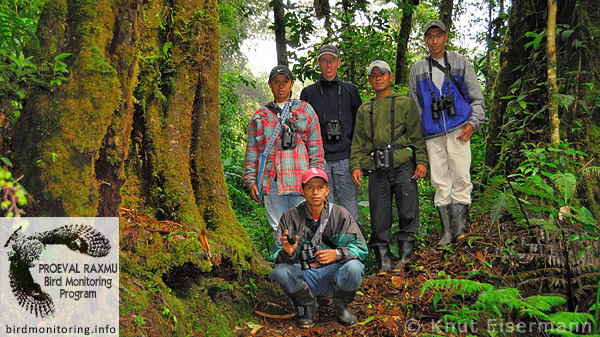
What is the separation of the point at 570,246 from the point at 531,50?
3.71 meters

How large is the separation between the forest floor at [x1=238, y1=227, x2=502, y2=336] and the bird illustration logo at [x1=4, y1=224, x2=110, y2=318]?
174 centimetres

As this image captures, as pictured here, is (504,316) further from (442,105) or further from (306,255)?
(442,105)

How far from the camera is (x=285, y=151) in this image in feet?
16.7

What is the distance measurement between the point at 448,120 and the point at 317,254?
2474 mm

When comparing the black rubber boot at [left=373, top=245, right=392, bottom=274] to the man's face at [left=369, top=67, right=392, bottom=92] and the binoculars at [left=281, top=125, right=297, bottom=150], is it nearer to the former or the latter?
the binoculars at [left=281, top=125, right=297, bottom=150]

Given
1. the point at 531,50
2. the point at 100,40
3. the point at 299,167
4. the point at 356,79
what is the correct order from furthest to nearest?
the point at 356,79
the point at 531,50
the point at 299,167
the point at 100,40

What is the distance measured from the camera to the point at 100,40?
2967 millimetres

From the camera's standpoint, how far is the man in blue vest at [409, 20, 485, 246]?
527cm

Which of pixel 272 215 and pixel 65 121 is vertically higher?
pixel 65 121

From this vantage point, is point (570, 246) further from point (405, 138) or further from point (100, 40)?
point (100, 40)

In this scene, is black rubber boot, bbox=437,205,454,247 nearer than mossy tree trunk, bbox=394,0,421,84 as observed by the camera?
Yes

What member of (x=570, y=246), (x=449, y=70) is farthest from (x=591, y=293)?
(x=449, y=70)

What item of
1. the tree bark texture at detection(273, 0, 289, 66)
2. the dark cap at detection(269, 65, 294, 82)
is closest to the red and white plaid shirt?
the dark cap at detection(269, 65, 294, 82)

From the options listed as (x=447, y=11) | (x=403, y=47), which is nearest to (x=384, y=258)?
(x=447, y=11)
